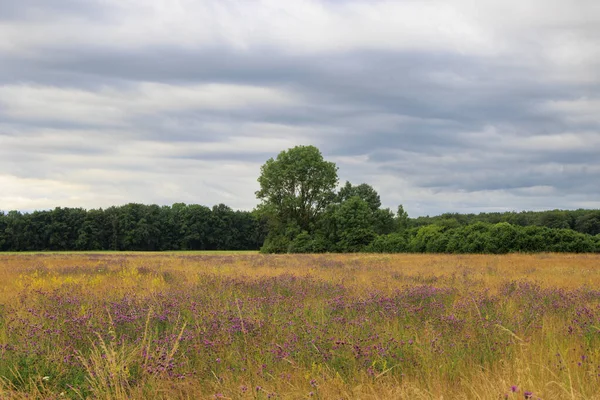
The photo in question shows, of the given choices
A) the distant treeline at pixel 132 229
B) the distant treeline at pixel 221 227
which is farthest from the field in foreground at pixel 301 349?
the distant treeline at pixel 132 229

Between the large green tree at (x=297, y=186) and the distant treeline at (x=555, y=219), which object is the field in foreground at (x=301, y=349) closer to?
the large green tree at (x=297, y=186)

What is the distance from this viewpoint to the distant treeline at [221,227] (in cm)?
6688

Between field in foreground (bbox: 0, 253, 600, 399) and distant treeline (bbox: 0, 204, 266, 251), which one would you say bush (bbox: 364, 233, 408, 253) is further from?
field in foreground (bbox: 0, 253, 600, 399)

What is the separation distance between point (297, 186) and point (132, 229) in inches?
1797

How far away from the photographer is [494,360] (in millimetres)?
6570

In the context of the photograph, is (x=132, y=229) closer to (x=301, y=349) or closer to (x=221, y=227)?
(x=221, y=227)

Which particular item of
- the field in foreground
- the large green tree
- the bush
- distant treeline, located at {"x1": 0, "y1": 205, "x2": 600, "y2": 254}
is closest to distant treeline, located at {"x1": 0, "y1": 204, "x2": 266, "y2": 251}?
distant treeline, located at {"x1": 0, "y1": 205, "x2": 600, "y2": 254}

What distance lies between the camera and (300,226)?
72.2 meters

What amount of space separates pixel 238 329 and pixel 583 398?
14.6ft

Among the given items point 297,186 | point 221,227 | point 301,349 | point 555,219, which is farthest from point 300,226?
point 301,349

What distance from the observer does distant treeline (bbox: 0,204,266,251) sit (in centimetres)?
9850

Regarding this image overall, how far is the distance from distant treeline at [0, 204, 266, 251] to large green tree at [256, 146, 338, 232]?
26.7 m

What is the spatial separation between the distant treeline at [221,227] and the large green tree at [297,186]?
2.35 m

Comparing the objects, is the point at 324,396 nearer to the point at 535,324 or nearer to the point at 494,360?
the point at 494,360
